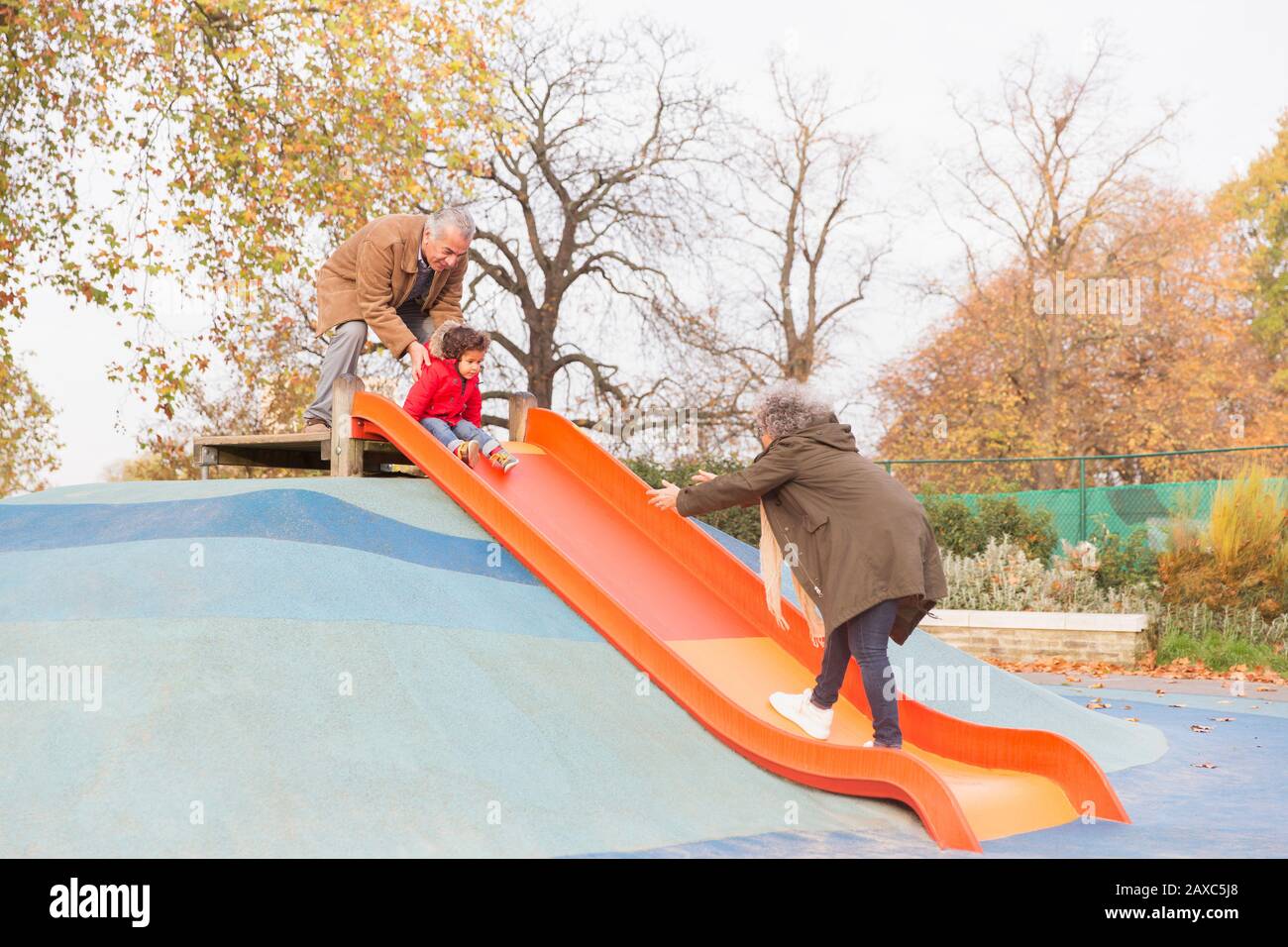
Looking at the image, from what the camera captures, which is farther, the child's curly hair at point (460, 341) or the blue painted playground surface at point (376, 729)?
the child's curly hair at point (460, 341)

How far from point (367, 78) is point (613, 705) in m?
12.9

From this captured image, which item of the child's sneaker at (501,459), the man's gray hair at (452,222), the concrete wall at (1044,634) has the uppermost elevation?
the man's gray hair at (452,222)

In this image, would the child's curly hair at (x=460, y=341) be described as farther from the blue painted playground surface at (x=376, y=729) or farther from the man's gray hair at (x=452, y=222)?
the blue painted playground surface at (x=376, y=729)

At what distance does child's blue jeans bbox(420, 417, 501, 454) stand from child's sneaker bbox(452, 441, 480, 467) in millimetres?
59

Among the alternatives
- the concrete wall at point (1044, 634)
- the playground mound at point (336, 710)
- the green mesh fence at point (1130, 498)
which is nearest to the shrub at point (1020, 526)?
the green mesh fence at point (1130, 498)

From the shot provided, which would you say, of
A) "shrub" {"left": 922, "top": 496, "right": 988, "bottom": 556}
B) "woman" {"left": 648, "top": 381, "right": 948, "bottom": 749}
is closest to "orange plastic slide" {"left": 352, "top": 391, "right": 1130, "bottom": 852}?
"woman" {"left": 648, "top": 381, "right": 948, "bottom": 749}

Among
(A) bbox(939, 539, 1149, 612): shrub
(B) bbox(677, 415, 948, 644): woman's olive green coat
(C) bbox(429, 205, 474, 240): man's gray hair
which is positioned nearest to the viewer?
(B) bbox(677, 415, 948, 644): woman's olive green coat

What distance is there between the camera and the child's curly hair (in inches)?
311

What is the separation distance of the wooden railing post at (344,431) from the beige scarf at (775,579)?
3239 millimetres

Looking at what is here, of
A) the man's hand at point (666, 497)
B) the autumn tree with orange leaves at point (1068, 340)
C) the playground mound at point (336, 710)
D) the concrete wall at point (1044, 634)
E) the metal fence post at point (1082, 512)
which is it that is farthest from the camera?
the autumn tree with orange leaves at point (1068, 340)

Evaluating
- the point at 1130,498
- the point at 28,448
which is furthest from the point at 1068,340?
the point at 28,448

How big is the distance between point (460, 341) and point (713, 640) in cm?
266

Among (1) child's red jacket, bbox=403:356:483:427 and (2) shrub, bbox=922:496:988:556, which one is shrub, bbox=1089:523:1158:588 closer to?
(2) shrub, bbox=922:496:988:556

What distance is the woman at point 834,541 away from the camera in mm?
5492
